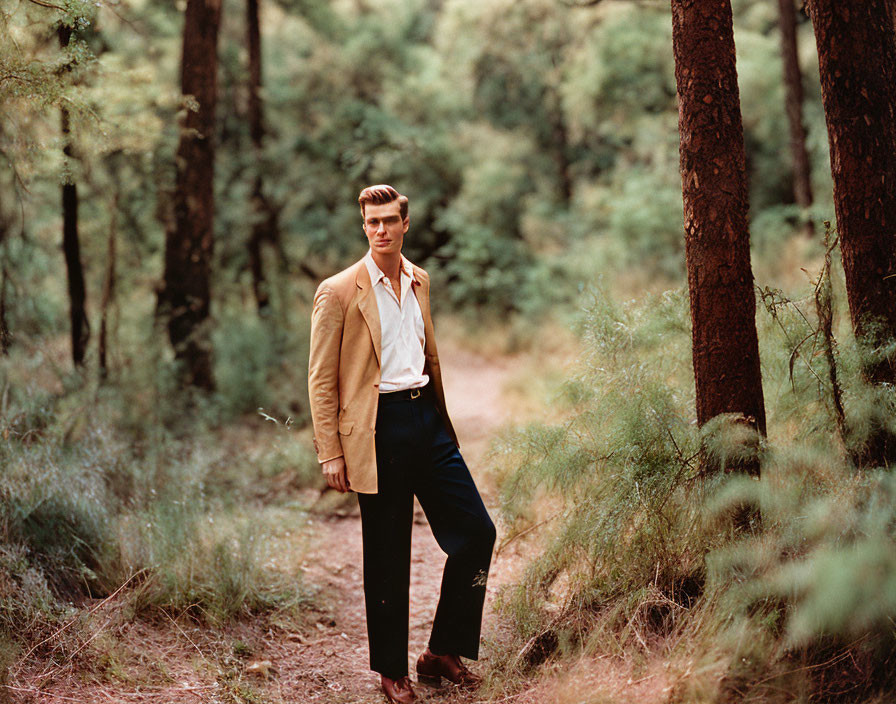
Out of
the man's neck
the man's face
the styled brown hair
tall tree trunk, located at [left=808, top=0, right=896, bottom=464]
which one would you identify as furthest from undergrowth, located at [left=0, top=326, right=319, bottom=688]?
tall tree trunk, located at [left=808, top=0, right=896, bottom=464]

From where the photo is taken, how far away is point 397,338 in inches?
157

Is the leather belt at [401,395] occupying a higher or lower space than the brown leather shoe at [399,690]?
higher

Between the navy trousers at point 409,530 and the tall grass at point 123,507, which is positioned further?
the tall grass at point 123,507

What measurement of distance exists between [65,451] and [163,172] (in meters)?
6.08

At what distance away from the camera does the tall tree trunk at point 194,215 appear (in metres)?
9.62

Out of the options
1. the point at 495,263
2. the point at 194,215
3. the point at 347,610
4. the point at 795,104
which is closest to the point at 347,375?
the point at 347,610

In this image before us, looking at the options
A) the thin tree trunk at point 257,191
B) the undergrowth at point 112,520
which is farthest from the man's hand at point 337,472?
the thin tree trunk at point 257,191

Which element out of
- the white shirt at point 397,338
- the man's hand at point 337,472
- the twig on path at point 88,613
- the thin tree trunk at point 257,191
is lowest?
the twig on path at point 88,613

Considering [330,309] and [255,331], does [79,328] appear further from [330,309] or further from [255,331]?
[330,309]

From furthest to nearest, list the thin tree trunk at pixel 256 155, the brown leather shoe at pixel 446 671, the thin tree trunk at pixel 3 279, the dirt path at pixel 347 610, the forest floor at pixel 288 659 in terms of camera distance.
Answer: the thin tree trunk at pixel 256 155, the thin tree trunk at pixel 3 279, the dirt path at pixel 347 610, the brown leather shoe at pixel 446 671, the forest floor at pixel 288 659

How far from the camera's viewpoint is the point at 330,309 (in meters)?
3.85

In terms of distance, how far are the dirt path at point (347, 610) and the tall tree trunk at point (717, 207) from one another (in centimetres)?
192

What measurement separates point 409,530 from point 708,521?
141cm

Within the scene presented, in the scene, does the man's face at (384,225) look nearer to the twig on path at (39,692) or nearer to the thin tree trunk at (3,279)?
the twig on path at (39,692)
